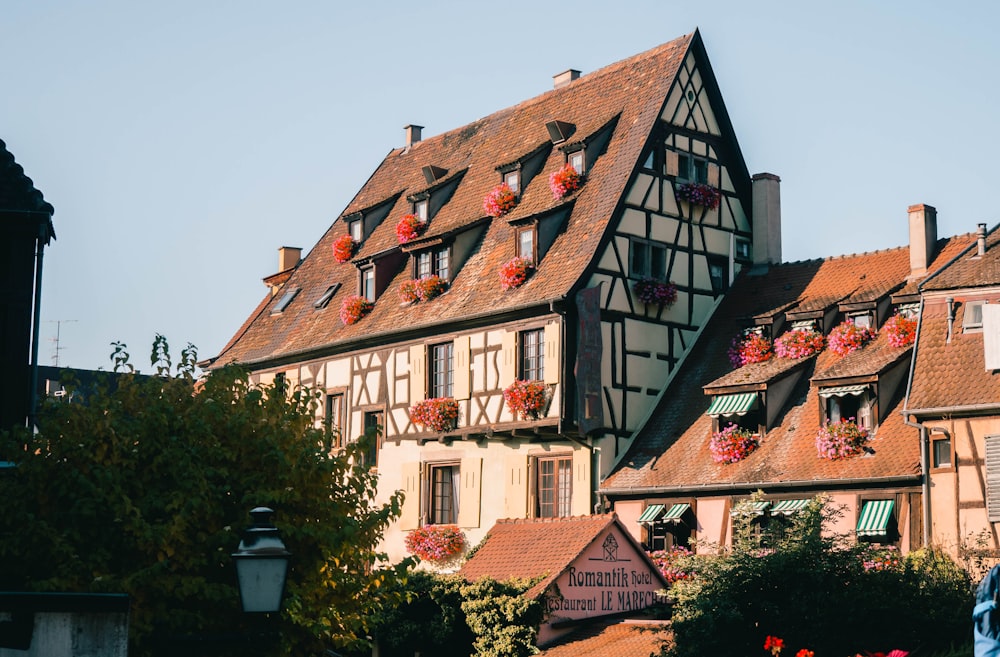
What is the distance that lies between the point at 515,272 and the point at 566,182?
2.56 m

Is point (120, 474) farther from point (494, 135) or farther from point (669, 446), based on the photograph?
point (494, 135)

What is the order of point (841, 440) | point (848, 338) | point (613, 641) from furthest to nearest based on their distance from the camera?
point (848, 338) < point (841, 440) < point (613, 641)

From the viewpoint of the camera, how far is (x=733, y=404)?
98.5ft

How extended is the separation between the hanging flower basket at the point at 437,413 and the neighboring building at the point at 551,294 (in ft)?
0.52

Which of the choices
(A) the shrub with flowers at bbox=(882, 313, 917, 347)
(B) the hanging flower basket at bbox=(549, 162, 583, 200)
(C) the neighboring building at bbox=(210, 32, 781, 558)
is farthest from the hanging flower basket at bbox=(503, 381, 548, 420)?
(A) the shrub with flowers at bbox=(882, 313, 917, 347)

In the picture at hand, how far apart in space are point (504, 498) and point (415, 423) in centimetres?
319

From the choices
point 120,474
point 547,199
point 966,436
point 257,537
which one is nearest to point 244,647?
point 120,474

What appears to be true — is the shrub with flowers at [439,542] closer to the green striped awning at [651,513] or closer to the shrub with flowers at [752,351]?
the green striped awning at [651,513]

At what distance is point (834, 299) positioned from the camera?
31.3m

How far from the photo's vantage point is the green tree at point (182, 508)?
56.0 feet

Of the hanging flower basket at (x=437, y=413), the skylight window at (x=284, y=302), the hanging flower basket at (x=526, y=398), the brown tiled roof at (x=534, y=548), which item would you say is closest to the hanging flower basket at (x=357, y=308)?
the hanging flower basket at (x=437, y=413)

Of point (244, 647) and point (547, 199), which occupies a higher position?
point (547, 199)

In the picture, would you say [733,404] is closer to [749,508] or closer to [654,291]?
[749,508]

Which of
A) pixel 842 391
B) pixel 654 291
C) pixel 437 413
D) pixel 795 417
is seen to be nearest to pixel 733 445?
pixel 795 417
